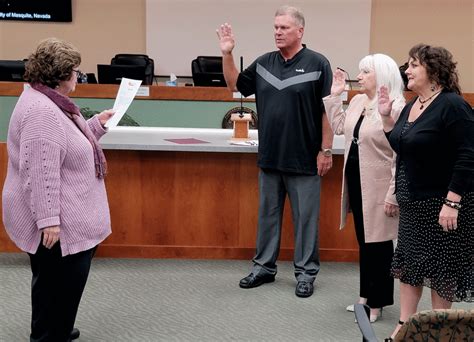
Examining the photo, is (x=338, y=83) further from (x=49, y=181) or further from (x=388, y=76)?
(x=49, y=181)

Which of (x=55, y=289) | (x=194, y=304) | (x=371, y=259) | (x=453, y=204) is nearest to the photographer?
(x=453, y=204)

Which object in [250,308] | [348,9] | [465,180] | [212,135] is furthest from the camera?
[348,9]

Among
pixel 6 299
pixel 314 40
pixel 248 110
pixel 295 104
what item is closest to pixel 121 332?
pixel 6 299

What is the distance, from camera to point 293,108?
309 centimetres

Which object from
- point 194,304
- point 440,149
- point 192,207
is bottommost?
point 194,304

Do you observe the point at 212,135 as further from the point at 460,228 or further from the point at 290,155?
the point at 460,228

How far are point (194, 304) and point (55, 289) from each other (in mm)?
976

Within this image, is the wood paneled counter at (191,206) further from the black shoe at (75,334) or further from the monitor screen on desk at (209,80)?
the monitor screen on desk at (209,80)

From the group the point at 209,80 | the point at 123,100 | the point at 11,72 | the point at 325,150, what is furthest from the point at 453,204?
the point at 11,72

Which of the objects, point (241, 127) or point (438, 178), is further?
point (241, 127)

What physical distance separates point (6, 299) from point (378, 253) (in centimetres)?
194

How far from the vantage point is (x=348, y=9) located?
8734 millimetres

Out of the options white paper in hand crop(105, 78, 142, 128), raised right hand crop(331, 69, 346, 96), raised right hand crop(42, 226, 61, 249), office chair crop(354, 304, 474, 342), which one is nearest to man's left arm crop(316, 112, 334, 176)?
raised right hand crop(331, 69, 346, 96)

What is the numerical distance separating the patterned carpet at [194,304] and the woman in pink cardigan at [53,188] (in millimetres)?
468
